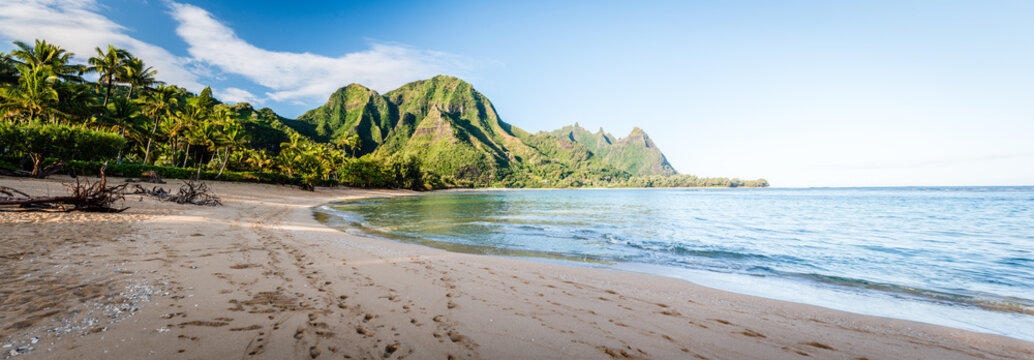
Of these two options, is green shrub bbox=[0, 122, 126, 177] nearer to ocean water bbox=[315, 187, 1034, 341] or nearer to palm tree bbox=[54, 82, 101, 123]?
palm tree bbox=[54, 82, 101, 123]

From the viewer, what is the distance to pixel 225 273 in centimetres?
566

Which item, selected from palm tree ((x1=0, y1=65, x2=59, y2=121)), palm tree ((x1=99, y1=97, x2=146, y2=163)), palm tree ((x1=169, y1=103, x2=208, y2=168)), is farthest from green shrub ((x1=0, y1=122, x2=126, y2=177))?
palm tree ((x1=169, y1=103, x2=208, y2=168))

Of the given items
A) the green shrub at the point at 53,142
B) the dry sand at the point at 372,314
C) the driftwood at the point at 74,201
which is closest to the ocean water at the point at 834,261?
the dry sand at the point at 372,314

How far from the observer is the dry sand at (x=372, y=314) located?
3.19m

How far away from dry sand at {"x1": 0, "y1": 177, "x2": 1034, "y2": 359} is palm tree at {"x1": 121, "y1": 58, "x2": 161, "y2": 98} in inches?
2045

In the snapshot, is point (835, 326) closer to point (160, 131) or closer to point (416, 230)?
point (416, 230)

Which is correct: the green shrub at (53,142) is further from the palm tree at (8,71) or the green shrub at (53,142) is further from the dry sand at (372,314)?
the dry sand at (372,314)

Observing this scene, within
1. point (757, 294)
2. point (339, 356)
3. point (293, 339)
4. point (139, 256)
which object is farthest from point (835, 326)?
point (139, 256)

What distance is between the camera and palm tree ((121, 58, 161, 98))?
1662 inches

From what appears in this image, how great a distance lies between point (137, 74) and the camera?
1710 inches

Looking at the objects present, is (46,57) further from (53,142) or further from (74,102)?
(53,142)

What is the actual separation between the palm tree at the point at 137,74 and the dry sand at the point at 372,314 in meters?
51.9

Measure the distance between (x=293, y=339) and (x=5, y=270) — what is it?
536 cm

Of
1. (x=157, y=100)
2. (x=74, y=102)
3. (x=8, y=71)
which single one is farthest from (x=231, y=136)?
(x=8, y=71)
